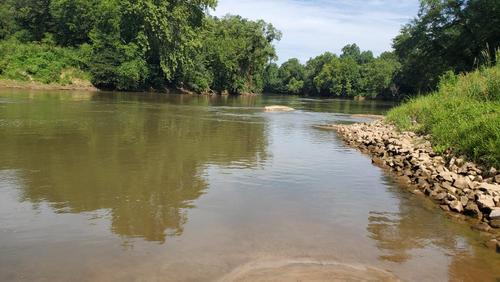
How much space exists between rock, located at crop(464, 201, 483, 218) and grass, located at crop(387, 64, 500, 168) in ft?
6.90

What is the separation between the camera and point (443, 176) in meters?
11.8

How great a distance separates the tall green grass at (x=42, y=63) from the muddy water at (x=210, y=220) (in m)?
43.3

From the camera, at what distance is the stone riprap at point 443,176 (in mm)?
9664

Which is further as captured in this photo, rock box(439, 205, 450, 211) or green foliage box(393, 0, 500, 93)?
green foliage box(393, 0, 500, 93)

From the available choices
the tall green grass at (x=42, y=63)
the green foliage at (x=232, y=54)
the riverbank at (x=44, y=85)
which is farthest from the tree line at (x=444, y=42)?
the tall green grass at (x=42, y=63)

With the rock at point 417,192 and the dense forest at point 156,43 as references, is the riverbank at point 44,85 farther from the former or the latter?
the rock at point 417,192

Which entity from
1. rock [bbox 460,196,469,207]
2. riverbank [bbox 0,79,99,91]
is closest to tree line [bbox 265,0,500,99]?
rock [bbox 460,196,469,207]

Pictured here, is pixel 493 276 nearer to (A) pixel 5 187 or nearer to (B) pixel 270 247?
(B) pixel 270 247

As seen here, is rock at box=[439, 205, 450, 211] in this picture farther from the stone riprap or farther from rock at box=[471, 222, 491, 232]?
rock at box=[471, 222, 491, 232]

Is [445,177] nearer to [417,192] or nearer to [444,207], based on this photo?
[417,192]

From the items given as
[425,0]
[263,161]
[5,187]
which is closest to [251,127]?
[263,161]

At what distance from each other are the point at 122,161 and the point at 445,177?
29.8 ft

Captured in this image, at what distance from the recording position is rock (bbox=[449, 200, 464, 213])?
9969 mm

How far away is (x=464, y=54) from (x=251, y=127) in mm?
36704
